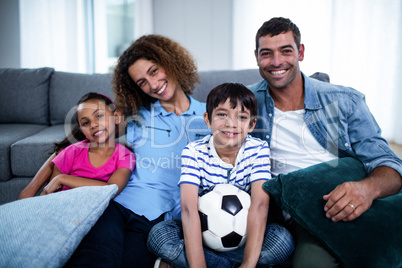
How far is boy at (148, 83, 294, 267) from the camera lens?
1016 mm

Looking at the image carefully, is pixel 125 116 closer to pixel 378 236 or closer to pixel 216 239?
pixel 216 239

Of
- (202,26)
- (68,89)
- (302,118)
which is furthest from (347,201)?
(202,26)

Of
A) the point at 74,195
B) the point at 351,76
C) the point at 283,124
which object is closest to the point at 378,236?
the point at 283,124

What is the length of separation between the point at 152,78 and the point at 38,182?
0.76 metres

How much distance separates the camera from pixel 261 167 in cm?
111

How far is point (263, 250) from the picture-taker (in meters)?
1.02

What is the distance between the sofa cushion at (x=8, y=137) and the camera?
1767mm

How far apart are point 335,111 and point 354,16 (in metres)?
2.17

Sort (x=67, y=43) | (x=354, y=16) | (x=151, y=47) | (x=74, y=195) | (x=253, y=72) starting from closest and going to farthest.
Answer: (x=74, y=195) → (x=151, y=47) → (x=253, y=72) → (x=354, y=16) → (x=67, y=43)

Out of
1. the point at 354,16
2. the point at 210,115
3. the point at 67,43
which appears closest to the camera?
the point at 210,115

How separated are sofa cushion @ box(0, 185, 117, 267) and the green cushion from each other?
661mm

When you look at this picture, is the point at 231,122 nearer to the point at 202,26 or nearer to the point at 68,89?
the point at 68,89

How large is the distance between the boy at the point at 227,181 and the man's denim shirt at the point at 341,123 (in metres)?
0.30

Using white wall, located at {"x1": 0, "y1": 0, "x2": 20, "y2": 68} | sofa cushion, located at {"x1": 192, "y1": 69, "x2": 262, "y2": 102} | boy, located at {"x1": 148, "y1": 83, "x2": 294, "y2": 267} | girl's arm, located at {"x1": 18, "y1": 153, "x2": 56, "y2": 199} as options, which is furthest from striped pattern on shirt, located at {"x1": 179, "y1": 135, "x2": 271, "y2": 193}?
white wall, located at {"x1": 0, "y1": 0, "x2": 20, "y2": 68}
